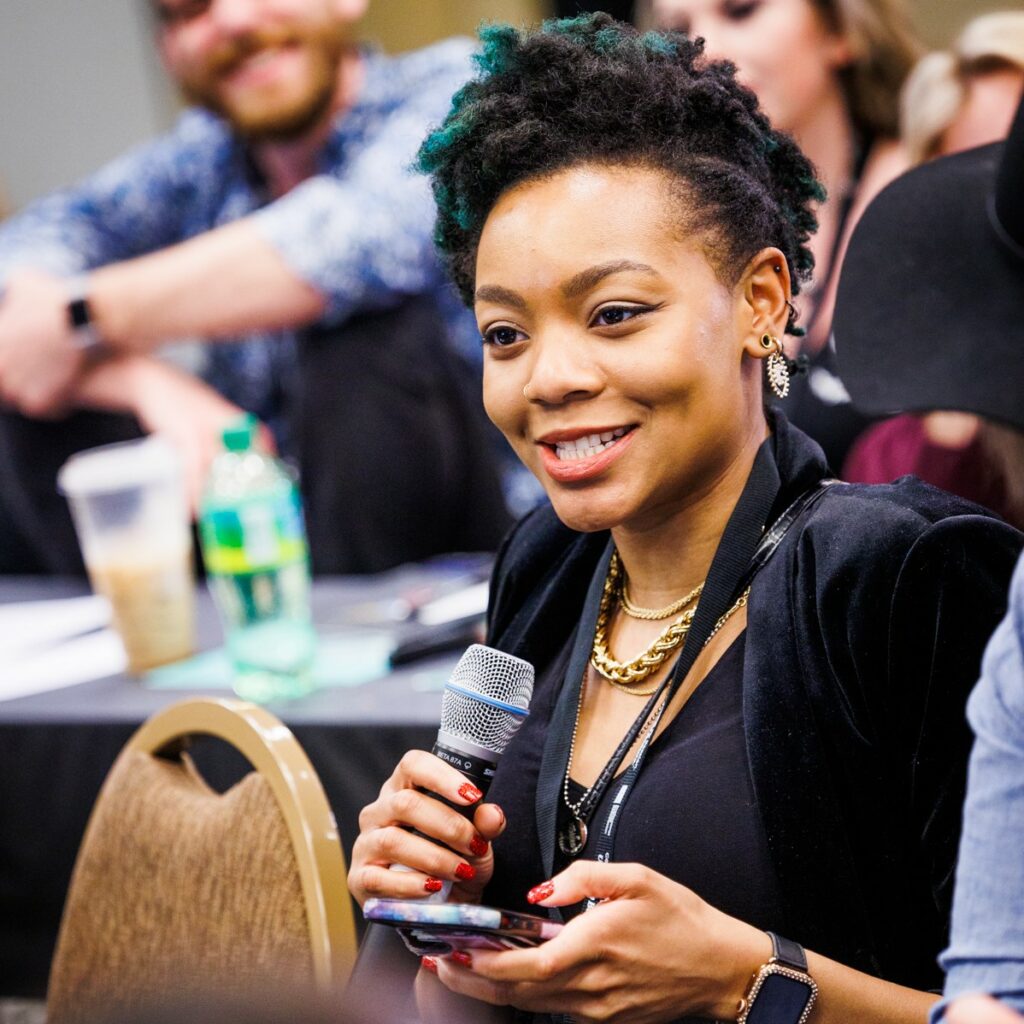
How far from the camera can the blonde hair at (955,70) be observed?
2613 millimetres

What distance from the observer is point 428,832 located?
1.15 metres

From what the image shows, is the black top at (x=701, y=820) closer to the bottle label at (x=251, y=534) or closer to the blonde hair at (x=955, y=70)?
the bottle label at (x=251, y=534)

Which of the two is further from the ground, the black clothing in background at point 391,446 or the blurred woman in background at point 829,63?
the blurred woman in background at point 829,63

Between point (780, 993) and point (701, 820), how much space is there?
0.54 feet

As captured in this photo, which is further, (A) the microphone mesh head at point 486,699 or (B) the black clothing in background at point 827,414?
(B) the black clothing in background at point 827,414

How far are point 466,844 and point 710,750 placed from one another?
245mm

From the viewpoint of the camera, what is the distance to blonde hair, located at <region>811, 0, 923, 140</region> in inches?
126

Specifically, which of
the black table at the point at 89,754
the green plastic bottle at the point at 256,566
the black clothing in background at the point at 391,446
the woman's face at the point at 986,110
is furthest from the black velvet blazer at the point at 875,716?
the black clothing in background at the point at 391,446

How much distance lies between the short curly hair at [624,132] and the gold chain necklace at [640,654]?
1.09ft

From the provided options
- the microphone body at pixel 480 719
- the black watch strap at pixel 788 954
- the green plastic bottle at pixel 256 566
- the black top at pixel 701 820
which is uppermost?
the microphone body at pixel 480 719

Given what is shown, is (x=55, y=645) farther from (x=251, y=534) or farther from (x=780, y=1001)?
(x=780, y=1001)

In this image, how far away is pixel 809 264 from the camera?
1433mm

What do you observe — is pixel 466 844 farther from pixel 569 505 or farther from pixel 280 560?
pixel 280 560

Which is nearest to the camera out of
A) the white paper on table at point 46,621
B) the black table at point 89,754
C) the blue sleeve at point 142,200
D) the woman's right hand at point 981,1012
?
the woman's right hand at point 981,1012
